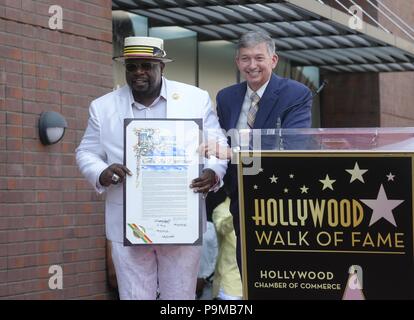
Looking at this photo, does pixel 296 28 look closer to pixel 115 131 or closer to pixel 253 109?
pixel 253 109

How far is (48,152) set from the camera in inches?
328

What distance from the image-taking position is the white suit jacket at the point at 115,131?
220 inches

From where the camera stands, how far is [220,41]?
13625 mm

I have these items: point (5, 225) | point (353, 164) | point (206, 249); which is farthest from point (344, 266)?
point (206, 249)

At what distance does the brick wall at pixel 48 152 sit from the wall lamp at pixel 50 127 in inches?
2.2

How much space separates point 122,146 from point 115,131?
98 millimetres

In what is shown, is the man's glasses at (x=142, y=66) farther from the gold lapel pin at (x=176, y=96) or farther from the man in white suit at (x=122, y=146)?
the gold lapel pin at (x=176, y=96)

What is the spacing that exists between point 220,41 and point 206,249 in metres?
4.04

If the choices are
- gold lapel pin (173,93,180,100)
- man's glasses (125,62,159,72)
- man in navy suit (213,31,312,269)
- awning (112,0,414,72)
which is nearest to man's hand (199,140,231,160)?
man in navy suit (213,31,312,269)

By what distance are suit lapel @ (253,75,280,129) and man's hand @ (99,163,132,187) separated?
2.63ft

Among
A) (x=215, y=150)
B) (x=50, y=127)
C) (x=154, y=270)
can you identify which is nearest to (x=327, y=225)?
(x=215, y=150)

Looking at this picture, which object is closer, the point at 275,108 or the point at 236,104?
the point at 275,108

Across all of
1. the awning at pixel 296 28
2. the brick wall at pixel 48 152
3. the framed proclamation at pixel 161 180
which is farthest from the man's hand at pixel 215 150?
the awning at pixel 296 28

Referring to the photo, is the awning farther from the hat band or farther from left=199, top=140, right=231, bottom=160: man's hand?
left=199, top=140, right=231, bottom=160: man's hand
